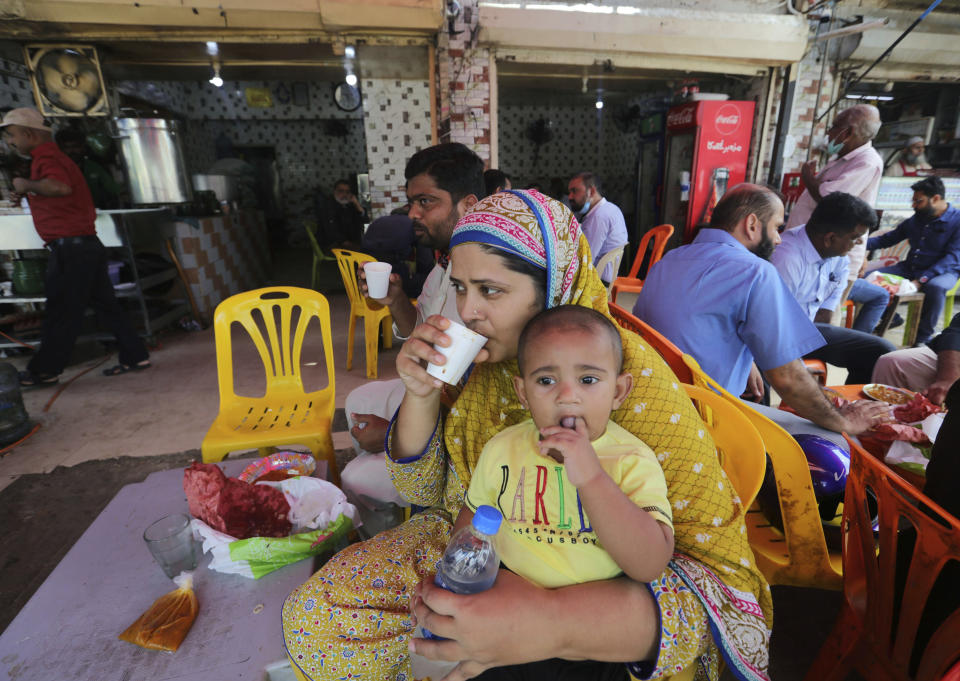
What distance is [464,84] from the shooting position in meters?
5.58

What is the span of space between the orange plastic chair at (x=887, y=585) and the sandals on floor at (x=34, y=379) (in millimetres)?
5607

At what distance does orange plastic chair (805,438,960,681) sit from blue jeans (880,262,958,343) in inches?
187

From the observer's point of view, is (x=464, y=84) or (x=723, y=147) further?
(x=723, y=147)

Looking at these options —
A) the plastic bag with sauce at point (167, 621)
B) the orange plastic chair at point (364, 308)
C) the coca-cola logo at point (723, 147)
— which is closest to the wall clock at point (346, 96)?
the coca-cola logo at point (723, 147)

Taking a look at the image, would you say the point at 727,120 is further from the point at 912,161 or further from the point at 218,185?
the point at 218,185

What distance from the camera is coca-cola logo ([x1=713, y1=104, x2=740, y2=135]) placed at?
6.57m

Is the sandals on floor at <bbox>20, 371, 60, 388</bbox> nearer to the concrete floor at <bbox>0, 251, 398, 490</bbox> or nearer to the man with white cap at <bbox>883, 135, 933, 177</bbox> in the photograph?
the concrete floor at <bbox>0, 251, 398, 490</bbox>

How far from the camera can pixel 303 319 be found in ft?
8.36

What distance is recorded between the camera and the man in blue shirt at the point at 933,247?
15.3 ft

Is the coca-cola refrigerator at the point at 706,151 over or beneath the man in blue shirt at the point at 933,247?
over

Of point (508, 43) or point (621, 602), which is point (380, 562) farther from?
point (508, 43)

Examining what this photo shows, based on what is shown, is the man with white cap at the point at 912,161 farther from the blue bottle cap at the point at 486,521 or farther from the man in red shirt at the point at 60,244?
the man in red shirt at the point at 60,244

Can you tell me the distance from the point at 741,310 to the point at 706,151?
19.3ft

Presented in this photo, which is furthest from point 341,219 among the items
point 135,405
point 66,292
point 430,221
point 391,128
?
point 430,221
